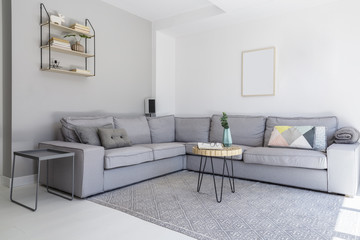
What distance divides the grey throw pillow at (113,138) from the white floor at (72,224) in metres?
0.80

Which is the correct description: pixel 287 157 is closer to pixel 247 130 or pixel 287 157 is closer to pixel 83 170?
pixel 247 130

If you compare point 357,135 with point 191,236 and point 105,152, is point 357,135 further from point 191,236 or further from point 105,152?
point 105,152

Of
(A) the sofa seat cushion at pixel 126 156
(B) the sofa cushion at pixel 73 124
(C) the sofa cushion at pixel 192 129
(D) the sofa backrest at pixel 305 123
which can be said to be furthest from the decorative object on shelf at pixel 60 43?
(D) the sofa backrest at pixel 305 123

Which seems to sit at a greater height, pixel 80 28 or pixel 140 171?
pixel 80 28

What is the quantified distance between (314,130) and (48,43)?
11.7 ft

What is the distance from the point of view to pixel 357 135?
3.06 meters

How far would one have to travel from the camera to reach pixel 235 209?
2369mm

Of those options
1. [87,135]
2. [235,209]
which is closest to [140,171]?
[87,135]

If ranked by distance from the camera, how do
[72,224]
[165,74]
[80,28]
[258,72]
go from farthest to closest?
[165,74]
[258,72]
[80,28]
[72,224]

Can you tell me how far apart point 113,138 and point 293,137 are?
228 centimetres

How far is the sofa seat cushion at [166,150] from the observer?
344 centimetres

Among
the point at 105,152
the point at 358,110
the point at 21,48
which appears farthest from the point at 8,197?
the point at 358,110

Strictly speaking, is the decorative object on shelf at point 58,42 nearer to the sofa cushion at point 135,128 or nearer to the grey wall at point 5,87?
the grey wall at point 5,87

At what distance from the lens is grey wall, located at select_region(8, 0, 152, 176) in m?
3.11
